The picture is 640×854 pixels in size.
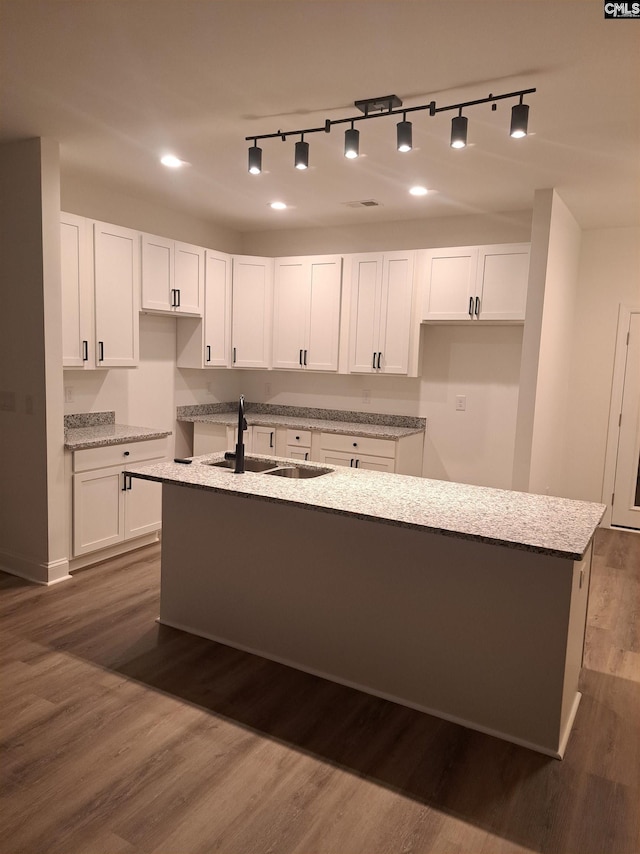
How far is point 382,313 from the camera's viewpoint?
206 inches

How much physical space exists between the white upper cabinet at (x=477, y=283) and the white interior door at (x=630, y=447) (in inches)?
54.5

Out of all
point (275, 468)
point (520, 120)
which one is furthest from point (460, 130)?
point (275, 468)

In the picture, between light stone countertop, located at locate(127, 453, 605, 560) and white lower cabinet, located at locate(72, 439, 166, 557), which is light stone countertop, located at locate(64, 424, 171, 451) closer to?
white lower cabinet, located at locate(72, 439, 166, 557)

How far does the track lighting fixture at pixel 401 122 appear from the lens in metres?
2.45

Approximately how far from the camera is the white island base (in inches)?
92.7

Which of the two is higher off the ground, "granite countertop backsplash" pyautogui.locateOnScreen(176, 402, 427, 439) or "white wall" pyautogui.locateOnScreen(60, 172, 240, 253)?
"white wall" pyautogui.locateOnScreen(60, 172, 240, 253)

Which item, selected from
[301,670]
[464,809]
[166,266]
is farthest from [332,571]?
[166,266]

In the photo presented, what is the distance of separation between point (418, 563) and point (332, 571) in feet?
1.41

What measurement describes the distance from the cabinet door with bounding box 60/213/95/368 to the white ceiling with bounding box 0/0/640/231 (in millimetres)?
456

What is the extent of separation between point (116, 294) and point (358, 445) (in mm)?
2218

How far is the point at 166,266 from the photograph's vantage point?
4.84m

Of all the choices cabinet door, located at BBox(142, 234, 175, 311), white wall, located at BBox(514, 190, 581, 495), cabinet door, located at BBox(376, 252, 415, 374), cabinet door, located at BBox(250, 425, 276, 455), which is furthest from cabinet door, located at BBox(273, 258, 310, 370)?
white wall, located at BBox(514, 190, 581, 495)

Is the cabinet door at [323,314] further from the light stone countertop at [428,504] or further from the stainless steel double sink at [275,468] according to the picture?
the light stone countertop at [428,504]

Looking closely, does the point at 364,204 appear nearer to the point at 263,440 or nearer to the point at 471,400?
the point at 471,400
